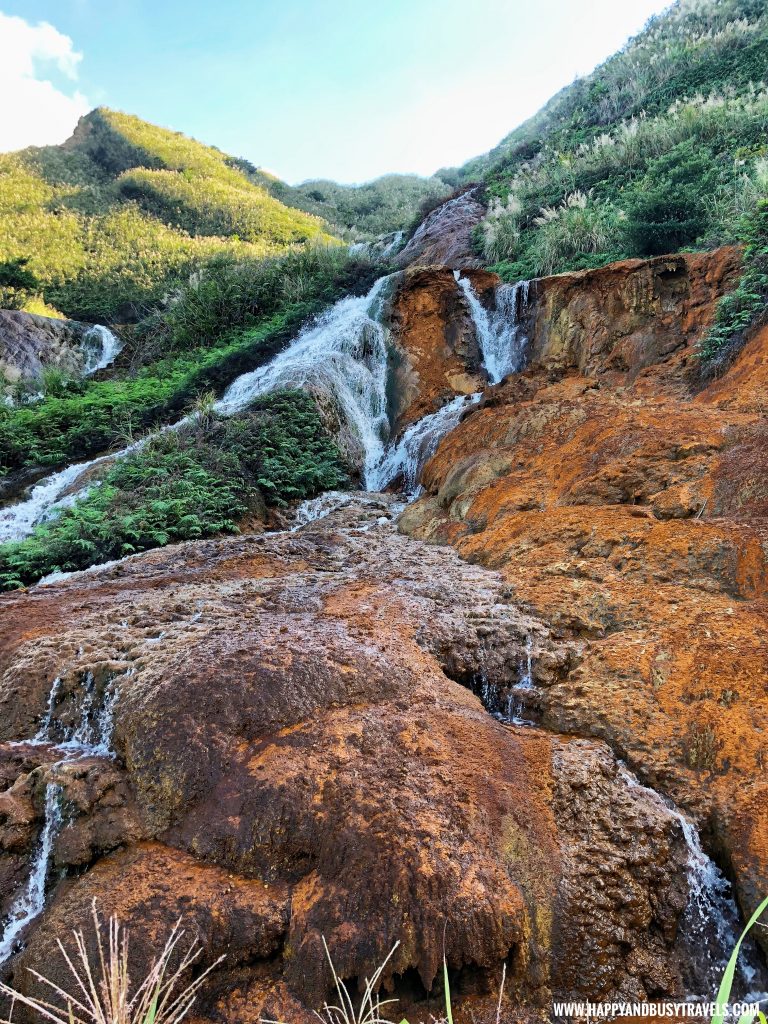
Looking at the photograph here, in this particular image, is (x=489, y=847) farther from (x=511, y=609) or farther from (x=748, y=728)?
(x=511, y=609)

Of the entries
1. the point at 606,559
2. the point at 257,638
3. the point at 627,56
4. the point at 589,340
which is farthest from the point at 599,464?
the point at 627,56

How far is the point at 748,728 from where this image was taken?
2.88 m

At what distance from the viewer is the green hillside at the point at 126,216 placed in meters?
23.1

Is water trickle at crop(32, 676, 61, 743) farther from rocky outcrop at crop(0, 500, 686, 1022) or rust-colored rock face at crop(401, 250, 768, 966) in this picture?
rust-colored rock face at crop(401, 250, 768, 966)

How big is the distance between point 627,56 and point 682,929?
32538mm

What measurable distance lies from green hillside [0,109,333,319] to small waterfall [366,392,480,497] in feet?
40.3

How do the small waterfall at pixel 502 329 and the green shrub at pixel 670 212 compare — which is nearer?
the green shrub at pixel 670 212

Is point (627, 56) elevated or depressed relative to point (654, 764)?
elevated

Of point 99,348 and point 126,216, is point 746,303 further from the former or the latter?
point 126,216

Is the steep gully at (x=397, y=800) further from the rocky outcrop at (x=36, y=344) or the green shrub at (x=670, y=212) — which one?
the rocky outcrop at (x=36, y=344)

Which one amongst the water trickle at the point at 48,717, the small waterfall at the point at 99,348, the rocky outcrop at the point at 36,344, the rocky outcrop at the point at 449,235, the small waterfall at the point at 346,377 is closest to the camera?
the water trickle at the point at 48,717

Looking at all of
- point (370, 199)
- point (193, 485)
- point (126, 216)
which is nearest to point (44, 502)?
point (193, 485)

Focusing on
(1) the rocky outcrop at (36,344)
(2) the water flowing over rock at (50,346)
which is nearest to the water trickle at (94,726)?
(2) the water flowing over rock at (50,346)

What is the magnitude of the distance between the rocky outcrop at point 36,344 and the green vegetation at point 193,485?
30.4 feet
